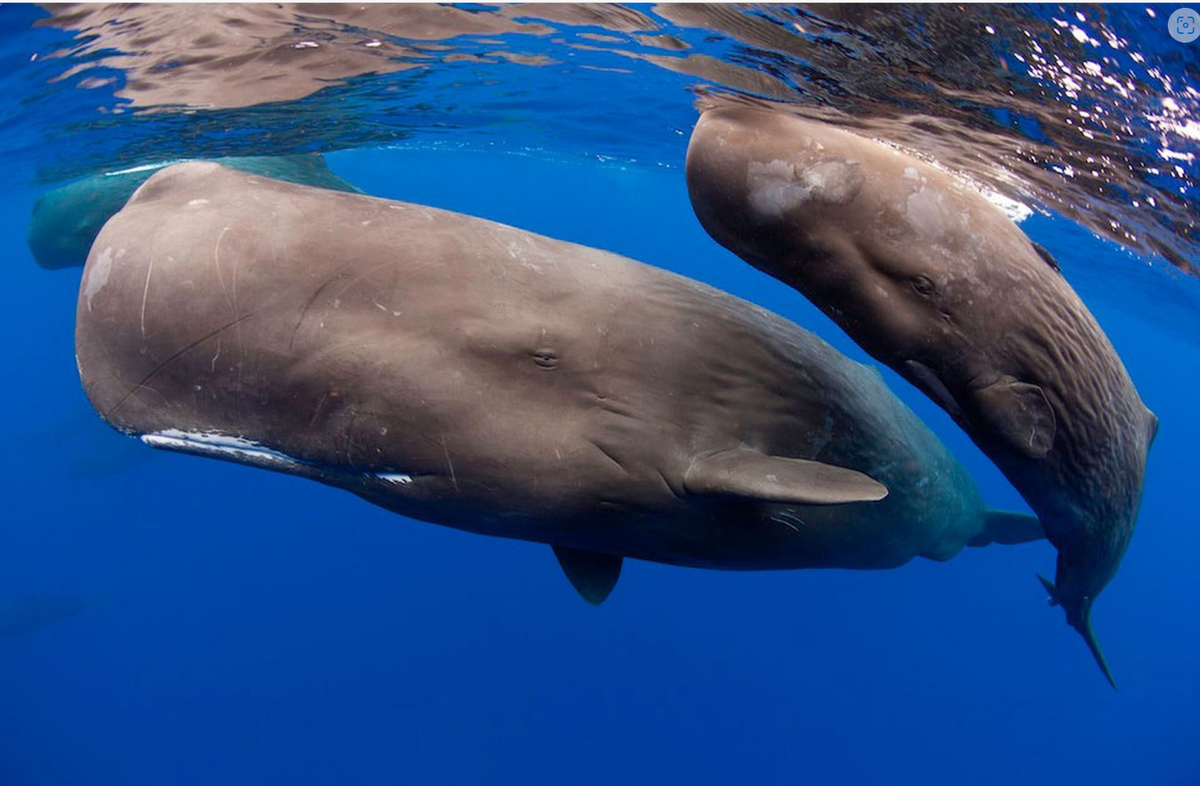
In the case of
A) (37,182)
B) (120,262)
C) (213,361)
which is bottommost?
(37,182)

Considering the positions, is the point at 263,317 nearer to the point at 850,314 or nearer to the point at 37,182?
the point at 850,314

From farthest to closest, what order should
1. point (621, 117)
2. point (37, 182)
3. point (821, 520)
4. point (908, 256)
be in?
point (37, 182)
point (621, 117)
point (821, 520)
point (908, 256)

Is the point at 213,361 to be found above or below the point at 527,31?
below

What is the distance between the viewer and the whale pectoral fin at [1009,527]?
861 centimetres

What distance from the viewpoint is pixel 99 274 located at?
372cm

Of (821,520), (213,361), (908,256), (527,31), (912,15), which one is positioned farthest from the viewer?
(527,31)

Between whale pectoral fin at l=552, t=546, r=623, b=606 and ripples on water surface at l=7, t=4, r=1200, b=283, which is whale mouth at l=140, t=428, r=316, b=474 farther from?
ripples on water surface at l=7, t=4, r=1200, b=283

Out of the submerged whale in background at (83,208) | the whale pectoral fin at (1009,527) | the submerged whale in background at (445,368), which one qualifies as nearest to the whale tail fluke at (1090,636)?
the whale pectoral fin at (1009,527)

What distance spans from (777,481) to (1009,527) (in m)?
6.24

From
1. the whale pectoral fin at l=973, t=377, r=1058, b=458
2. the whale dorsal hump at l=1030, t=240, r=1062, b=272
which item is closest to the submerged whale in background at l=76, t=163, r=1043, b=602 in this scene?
the whale pectoral fin at l=973, t=377, r=1058, b=458

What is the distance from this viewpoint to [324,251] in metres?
3.79

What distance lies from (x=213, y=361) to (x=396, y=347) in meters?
0.86

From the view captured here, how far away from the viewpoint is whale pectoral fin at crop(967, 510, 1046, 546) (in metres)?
8.61

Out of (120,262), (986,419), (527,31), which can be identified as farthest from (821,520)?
(527,31)
